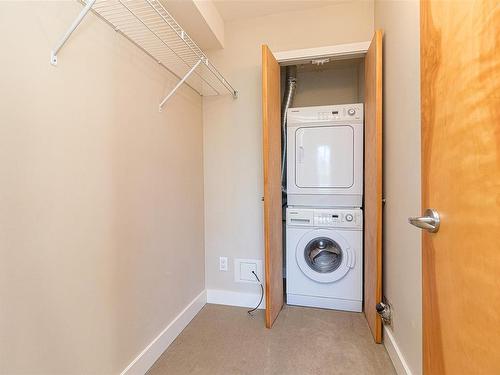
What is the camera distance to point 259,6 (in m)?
2.14

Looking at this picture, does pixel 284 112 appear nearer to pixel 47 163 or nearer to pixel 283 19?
pixel 283 19

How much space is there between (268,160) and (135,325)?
4.45 feet

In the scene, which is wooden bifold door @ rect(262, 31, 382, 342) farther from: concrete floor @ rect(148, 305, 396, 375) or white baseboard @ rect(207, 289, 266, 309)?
white baseboard @ rect(207, 289, 266, 309)

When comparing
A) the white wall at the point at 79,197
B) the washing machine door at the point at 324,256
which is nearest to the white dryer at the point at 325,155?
the washing machine door at the point at 324,256

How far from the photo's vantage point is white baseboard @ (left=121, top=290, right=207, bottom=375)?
145cm

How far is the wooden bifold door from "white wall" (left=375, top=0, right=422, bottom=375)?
66 mm

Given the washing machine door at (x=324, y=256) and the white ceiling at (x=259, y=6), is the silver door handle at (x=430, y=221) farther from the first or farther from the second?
the white ceiling at (x=259, y=6)

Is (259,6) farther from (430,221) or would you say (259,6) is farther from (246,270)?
(246,270)

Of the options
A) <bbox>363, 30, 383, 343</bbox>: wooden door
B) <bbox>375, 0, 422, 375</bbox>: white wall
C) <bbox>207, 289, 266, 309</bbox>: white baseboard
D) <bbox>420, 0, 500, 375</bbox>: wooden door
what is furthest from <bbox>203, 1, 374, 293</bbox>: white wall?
<bbox>420, 0, 500, 375</bbox>: wooden door

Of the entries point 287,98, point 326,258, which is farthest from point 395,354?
point 287,98

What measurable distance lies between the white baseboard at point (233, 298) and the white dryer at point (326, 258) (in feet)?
1.03

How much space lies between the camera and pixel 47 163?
3.19ft

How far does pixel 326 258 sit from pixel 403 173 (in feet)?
3.98

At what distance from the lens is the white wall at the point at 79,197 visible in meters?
0.86
